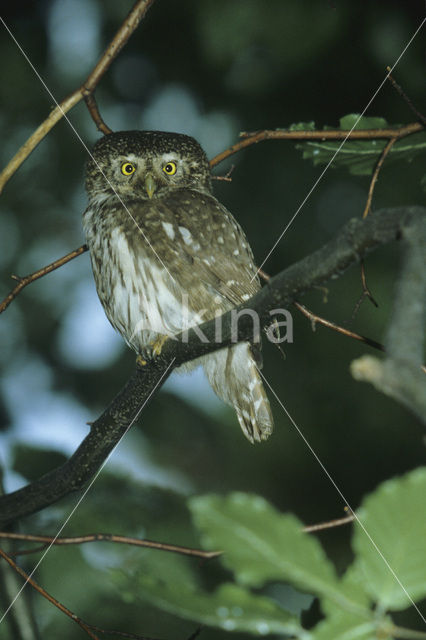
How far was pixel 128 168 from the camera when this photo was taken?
360cm

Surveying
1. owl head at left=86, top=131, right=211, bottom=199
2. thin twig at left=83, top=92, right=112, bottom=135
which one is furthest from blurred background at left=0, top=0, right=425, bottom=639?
thin twig at left=83, top=92, right=112, bottom=135

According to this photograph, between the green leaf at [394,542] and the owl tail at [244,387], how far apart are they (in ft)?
8.95

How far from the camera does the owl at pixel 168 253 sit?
312 centimetres

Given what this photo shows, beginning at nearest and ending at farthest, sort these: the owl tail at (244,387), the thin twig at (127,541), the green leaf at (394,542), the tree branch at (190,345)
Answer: the green leaf at (394,542)
the tree branch at (190,345)
the thin twig at (127,541)
the owl tail at (244,387)

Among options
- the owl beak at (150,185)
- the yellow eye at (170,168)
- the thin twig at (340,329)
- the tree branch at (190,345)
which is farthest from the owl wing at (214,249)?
the thin twig at (340,329)

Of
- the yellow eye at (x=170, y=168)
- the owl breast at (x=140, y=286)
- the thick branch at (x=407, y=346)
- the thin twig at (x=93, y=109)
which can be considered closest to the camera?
the thick branch at (x=407, y=346)

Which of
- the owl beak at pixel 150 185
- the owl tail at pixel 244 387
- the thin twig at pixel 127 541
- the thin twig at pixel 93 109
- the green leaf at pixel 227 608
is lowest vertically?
the owl tail at pixel 244 387

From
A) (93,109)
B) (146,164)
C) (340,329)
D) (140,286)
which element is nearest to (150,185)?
(146,164)

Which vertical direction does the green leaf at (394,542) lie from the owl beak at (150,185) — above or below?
below

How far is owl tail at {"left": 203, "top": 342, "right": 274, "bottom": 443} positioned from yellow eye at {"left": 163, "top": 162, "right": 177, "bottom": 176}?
3.24ft

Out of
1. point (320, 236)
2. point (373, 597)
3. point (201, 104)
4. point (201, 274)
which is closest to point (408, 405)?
point (373, 597)

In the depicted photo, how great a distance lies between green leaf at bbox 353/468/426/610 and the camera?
683 mm

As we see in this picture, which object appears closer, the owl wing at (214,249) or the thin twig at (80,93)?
the thin twig at (80,93)

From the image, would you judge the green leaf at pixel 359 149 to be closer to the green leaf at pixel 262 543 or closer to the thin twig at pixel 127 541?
the thin twig at pixel 127 541
